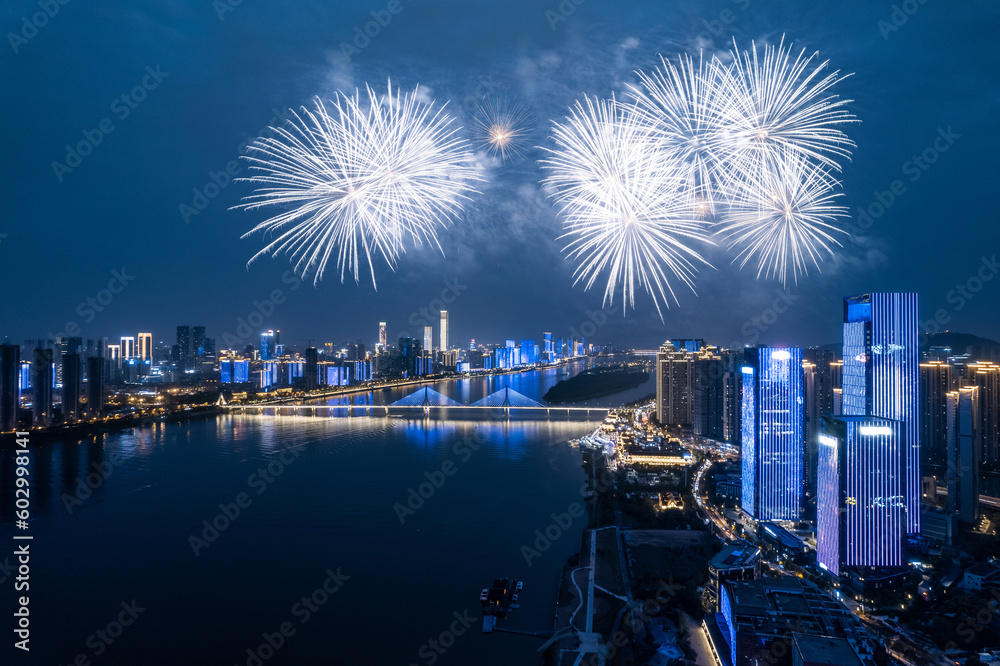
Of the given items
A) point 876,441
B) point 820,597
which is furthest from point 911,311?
point 820,597

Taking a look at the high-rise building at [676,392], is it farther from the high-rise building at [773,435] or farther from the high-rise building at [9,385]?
the high-rise building at [9,385]

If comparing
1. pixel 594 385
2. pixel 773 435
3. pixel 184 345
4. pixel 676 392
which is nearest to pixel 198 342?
pixel 184 345

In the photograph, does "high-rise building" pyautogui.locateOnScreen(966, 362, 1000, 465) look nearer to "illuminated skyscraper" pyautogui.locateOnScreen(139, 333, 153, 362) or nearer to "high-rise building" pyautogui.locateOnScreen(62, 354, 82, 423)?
"high-rise building" pyautogui.locateOnScreen(62, 354, 82, 423)

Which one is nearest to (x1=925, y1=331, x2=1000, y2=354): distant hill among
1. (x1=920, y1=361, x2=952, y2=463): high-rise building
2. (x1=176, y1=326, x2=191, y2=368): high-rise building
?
(x1=920, y1=361, x2=952, y2=463): high-rise building

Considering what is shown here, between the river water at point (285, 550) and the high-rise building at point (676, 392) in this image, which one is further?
the high-rise building at point (676, 392)

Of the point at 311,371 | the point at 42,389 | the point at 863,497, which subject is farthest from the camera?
the point at 311,371

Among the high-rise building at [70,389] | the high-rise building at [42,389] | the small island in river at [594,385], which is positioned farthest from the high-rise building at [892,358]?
the high-rise building at [70,389]

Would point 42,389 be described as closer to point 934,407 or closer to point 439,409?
point 439,409
